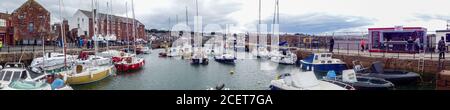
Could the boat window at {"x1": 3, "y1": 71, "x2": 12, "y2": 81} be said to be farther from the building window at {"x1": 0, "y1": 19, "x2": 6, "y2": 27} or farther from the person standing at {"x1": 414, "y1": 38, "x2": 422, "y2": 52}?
the building window at {"x1": 0, "y1": 19, "x2": 6, "y2": 27}

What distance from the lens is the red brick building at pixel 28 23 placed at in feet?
190

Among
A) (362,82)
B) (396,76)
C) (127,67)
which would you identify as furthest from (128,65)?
(396,76)

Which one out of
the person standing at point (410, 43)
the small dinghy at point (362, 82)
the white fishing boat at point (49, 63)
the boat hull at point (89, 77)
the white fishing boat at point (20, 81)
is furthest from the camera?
the person standing at point (410, 43)

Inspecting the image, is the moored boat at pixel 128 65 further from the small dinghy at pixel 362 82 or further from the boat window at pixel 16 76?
the small dinghy at pixel 362 82

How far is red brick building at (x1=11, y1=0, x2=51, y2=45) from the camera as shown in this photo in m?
57.8

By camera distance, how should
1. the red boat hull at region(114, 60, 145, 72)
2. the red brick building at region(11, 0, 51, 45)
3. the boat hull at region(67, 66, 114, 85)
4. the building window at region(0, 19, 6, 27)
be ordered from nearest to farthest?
the boat hull at region(67, 66, 114, 85)
the red boat hull at region(114, 60, 145, 72)
the building window at region(0, 19, 6, 27)
the red brick building at region(11, 0, 51, 45)

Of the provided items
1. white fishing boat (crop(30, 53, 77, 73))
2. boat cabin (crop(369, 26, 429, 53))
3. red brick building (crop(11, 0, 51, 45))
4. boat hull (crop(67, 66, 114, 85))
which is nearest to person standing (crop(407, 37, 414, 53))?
boat cabin (crop(369, 26, 429, 53))

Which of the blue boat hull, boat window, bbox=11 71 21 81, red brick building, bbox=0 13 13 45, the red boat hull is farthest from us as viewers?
red brick building, bbox=0 13 13 45

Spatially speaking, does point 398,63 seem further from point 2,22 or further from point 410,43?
point 2,22

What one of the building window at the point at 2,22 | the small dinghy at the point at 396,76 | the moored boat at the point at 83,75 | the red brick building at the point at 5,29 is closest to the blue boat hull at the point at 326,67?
the small dinghy at the point at 396,76

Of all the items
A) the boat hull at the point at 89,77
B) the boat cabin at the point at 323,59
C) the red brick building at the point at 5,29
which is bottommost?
the boat hull at the point at 89,77
